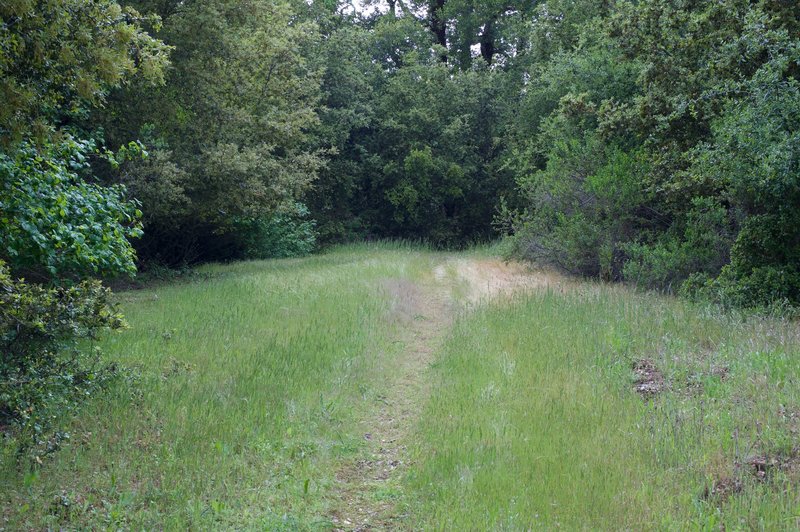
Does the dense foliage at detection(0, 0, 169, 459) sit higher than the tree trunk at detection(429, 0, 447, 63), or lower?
lower

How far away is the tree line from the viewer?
6426 mm

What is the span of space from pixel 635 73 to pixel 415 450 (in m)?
16.2

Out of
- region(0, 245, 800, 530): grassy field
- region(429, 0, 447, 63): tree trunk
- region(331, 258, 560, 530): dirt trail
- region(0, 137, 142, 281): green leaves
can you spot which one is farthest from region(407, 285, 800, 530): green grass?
region(429, 0, 447, 63): tree trunk

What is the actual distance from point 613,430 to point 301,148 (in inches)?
1108

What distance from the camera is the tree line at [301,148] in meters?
6.43

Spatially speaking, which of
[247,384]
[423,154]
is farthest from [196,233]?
[247,384]

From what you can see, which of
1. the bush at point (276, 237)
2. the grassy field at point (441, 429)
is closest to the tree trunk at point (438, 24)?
the bush at point (276, 237)

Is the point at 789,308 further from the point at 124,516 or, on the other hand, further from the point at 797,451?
the point at 124,516

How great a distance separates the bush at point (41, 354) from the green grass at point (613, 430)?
3.33m

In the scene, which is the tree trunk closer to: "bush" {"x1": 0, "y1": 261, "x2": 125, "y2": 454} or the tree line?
the tree line

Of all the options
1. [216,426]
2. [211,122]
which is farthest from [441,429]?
[211,122]

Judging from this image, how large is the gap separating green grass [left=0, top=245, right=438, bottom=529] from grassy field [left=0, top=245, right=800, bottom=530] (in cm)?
2

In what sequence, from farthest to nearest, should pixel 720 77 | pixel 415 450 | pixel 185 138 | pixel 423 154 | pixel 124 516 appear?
pixel 423 154 → pixel 185 138 → pixel 720 77 → pixel 415 450 → pixel 124 516

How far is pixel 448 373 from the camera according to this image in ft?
30.8
